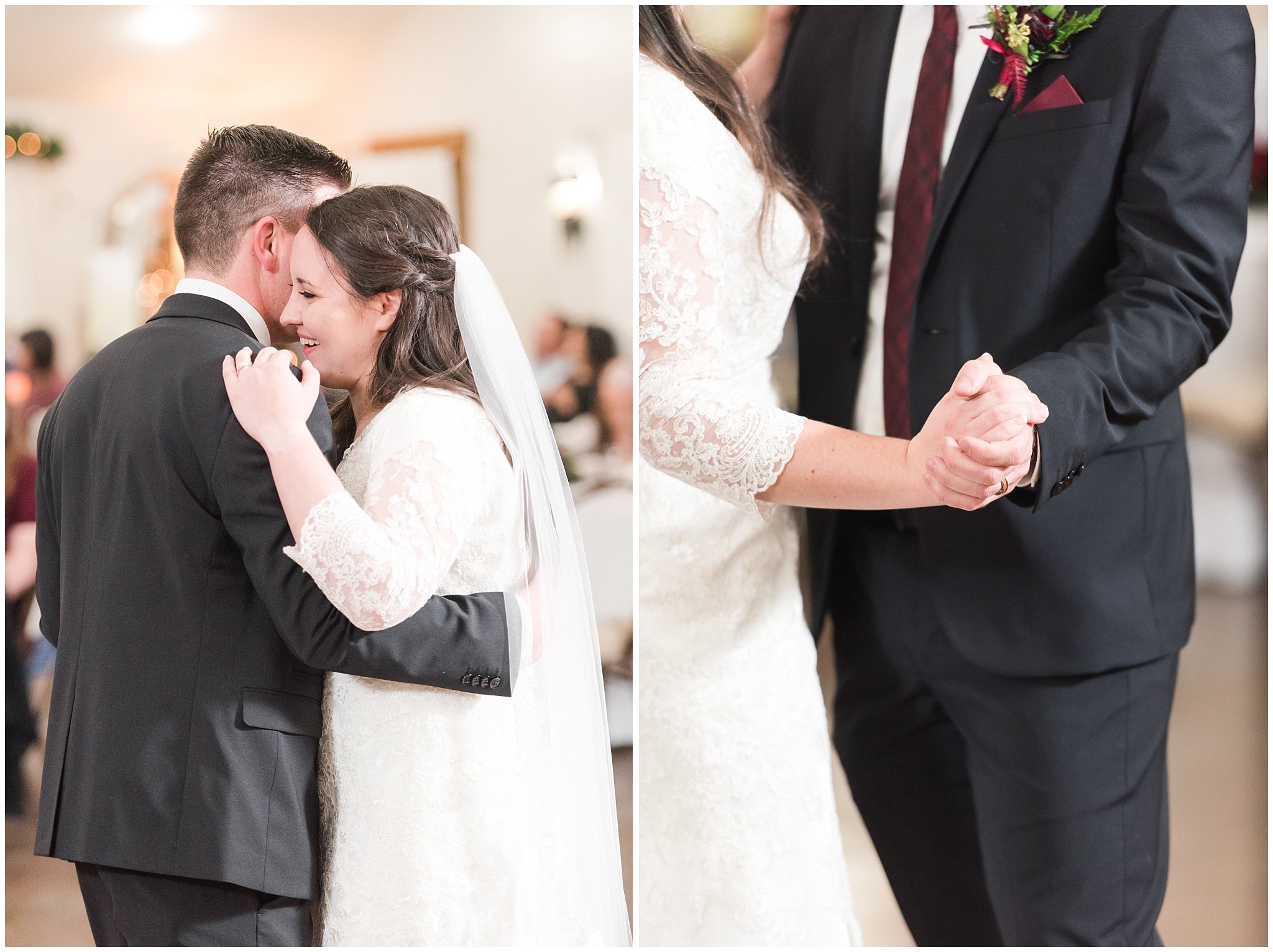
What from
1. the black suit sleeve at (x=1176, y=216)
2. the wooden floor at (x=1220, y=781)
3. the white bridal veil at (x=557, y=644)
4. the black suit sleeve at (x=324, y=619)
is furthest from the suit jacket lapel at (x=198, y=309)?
the wooden floor at (x=1220, y=781)

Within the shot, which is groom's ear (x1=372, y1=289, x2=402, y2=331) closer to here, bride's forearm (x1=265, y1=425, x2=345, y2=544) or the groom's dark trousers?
bride's forearm (x1=265, y1=425, x2=345, y2=544)

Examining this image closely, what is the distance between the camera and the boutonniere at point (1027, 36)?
5.49 ft

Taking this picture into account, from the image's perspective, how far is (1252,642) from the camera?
219cm

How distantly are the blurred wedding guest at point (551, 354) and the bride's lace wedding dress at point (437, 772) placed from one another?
1.12 ft

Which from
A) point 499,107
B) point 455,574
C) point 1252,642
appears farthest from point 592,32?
point 1252,642

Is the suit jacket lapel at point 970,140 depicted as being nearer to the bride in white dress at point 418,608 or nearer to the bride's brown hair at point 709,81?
the bride's brown hair at point 709,81

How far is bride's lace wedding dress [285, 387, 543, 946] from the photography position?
59.6 inches

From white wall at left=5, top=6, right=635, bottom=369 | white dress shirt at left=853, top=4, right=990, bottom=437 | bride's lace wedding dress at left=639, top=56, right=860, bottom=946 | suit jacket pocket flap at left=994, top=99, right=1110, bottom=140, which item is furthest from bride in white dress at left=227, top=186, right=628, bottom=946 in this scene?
suit jacket pocket flap at left=994, top=99, right=1110, bottom=140

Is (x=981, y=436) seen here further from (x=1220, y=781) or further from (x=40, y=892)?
(x=40, y=892)

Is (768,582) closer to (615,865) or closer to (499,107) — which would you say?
(615,865)

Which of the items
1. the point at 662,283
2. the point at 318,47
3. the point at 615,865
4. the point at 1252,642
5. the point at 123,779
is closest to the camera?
the point at 123,779

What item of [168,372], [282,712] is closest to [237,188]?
[168,372]

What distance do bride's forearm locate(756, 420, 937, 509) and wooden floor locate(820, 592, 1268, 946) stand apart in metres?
0.82

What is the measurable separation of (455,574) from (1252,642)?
5.63ft
